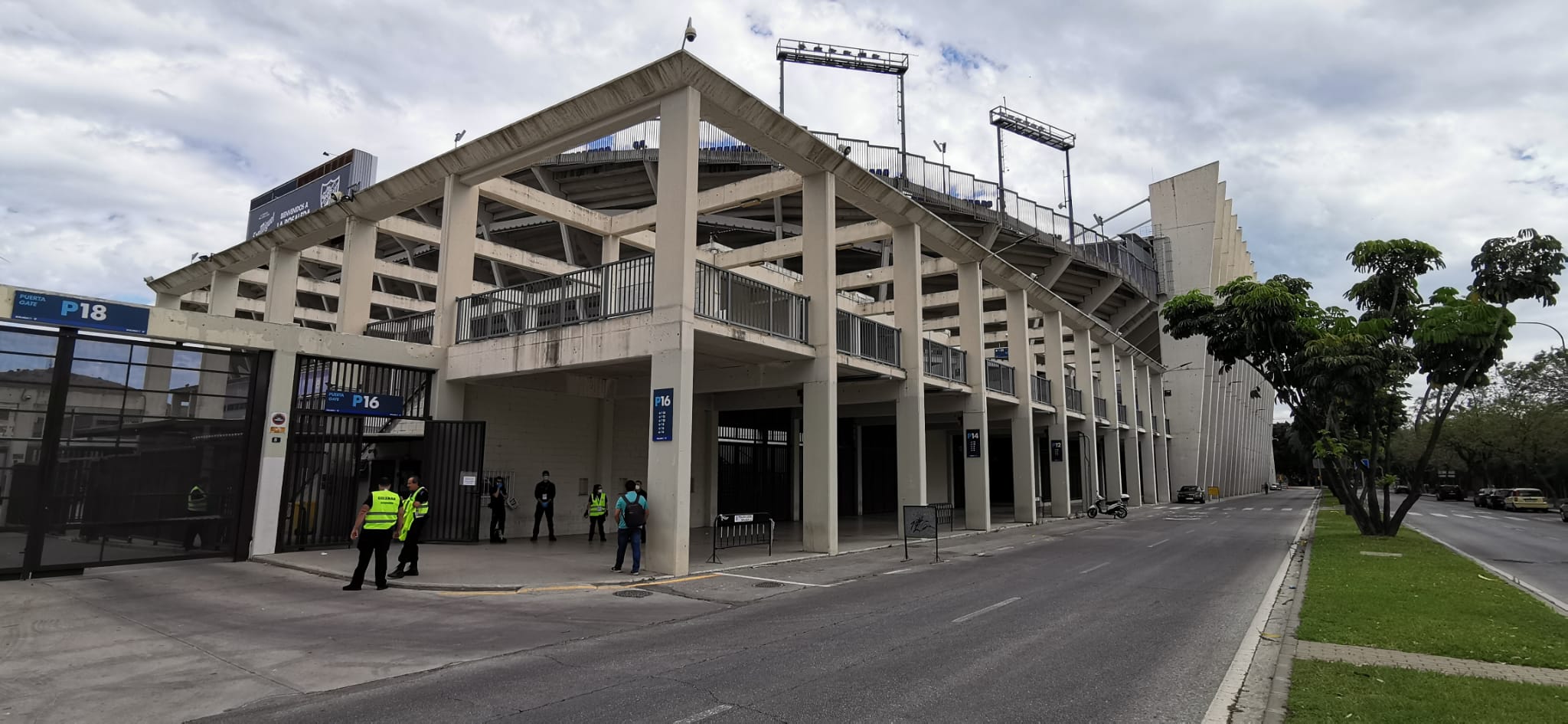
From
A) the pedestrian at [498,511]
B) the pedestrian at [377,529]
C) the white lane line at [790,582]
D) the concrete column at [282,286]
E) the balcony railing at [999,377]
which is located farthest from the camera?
Answer: the balcony railing at [999,377]

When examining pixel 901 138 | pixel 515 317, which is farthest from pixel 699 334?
pixel 901 138

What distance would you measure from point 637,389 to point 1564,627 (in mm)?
16843

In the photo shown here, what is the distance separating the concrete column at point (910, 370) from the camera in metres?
19.7

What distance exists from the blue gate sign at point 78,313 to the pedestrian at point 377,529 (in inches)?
213

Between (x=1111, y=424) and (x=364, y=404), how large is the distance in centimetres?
3327

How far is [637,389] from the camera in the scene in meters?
19.7

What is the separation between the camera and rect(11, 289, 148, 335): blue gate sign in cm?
1133

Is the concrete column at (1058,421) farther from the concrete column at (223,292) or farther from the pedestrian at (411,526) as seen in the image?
the concrete column at (223,292)

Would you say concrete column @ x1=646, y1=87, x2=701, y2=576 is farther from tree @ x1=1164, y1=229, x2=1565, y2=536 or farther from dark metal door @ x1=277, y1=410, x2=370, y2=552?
tree @ x1=1164, y1=229, x2=1565, y2=536

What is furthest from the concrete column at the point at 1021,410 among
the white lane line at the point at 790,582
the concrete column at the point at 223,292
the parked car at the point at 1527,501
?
the parked car at the point at 1527,501

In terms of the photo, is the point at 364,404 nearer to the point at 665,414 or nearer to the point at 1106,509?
the point at 665,414

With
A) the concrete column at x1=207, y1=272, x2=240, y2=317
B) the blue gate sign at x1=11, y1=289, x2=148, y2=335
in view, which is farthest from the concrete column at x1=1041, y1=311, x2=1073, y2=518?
the concrete column at x1=207, y1=272, x2=240, y2=317

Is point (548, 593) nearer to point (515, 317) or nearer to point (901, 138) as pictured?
point (515, 317)

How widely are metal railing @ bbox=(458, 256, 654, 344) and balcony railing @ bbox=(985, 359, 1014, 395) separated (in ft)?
48.3
